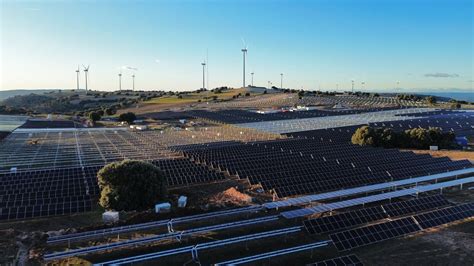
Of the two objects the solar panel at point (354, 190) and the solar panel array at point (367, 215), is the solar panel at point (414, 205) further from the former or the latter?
the solar panel at point (354, 190)

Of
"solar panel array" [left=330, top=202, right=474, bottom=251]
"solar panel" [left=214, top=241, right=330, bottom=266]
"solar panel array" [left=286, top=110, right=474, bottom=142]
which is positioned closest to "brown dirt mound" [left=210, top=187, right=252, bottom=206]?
"solar panel" [left=214, top=241, right=330, bottom=266]

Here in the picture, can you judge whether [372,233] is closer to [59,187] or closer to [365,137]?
[59,187]

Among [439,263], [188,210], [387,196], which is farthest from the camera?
[387,196]

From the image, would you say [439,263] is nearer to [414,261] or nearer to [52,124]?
[414,261]

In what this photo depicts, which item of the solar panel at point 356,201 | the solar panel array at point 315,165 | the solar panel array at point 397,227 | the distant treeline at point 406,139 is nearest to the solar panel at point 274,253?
the solar panel array at point 397,227

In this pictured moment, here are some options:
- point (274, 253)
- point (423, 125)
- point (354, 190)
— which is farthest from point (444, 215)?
point (423, 125)

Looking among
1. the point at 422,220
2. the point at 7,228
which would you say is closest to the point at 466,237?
the point at 422,220

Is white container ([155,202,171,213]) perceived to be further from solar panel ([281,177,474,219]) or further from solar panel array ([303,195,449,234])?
solar panel array ([303,195,449,234])
